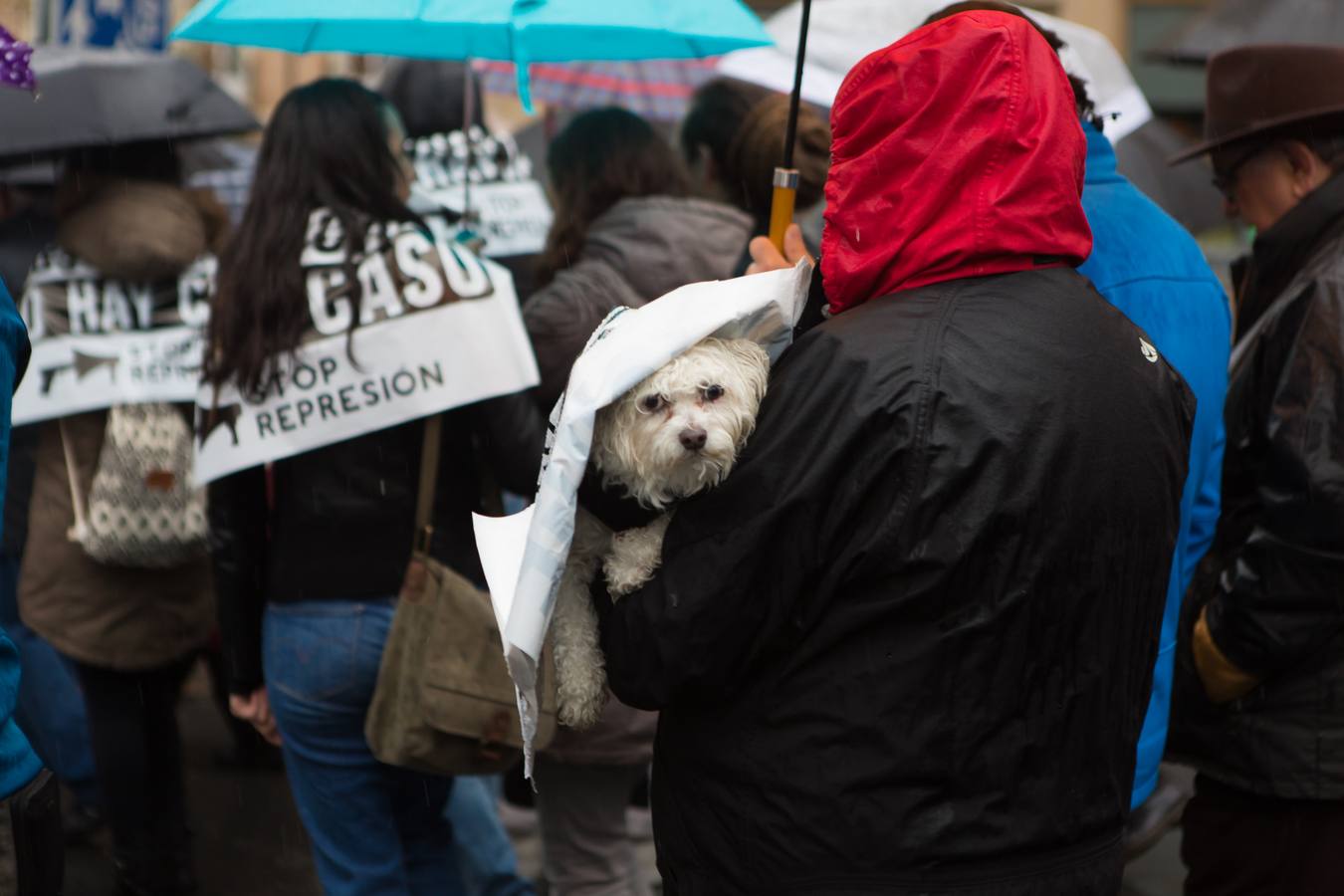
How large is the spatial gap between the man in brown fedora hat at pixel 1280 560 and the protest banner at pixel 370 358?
1.60m

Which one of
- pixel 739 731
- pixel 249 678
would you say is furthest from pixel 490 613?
pixel 739 731

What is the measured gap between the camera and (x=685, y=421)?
2066 mm

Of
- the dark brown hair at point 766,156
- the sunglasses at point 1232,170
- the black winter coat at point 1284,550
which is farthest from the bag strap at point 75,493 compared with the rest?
the sunglasses at point 1232,170

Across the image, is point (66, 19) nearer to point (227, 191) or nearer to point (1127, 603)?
point (227, 191)

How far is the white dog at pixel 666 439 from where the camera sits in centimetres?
208

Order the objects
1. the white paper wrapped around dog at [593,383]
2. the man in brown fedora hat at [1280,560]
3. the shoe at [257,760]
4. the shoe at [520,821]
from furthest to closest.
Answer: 1. the shoe at [257,760]
2. the shoe at [520,821]
3. the man in brown fedora hat at [1280,560]
4. the white paper wrapped around dog at [593,383]

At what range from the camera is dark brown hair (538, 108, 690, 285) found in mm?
4352

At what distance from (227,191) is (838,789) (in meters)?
6.09

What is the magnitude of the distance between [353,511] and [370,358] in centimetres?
35

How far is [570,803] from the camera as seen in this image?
161 inches

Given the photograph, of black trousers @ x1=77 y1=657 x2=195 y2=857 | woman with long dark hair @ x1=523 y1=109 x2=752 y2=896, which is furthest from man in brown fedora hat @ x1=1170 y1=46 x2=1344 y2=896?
black trousers @ x1=77 y1=657 x2=195 y2=857

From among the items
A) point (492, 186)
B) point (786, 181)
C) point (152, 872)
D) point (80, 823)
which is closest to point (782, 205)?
point (786, 181)

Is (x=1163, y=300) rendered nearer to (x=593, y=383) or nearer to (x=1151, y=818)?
(x=593, y=383)

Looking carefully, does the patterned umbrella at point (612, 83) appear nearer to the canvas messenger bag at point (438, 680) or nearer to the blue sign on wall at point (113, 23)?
the blue sign on wall at point (113, 23)
